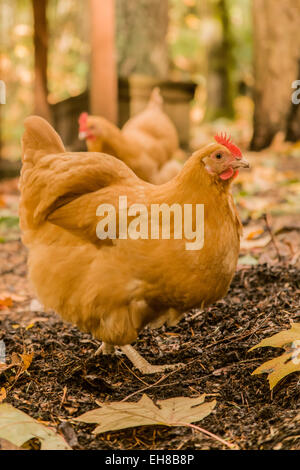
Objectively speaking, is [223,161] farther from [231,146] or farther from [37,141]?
[37,141]

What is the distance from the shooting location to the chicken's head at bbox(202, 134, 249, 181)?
82.2 inches

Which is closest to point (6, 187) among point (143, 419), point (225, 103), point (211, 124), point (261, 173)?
point (261, 173)

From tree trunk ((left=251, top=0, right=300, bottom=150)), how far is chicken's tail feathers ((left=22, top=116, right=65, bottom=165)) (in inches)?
190

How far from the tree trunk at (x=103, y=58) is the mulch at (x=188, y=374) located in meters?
2.91

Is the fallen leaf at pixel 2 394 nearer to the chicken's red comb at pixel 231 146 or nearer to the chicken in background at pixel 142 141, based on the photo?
the chicken's red comb at pixel 231 146

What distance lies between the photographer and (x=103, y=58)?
5.23 meters

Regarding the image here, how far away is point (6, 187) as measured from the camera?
6.05 meters

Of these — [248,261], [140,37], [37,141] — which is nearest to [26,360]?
[37,141]

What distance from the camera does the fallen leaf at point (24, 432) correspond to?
1559mm

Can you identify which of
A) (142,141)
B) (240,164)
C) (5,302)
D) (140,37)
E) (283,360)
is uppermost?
(140,37)

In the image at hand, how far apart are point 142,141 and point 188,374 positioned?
2.83m

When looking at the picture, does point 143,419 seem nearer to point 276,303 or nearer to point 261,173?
point 276,303

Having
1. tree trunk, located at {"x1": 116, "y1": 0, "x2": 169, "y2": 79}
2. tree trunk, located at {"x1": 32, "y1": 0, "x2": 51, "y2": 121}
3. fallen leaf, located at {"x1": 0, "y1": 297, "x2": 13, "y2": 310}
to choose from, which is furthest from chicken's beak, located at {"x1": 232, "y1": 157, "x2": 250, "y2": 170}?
tree trunk, located at {"x1": 116, "y1": 0, "x2": 169, "y2": 79}

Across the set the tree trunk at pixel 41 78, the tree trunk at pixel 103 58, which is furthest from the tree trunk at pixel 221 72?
the tree trunk at pixel 103 58
